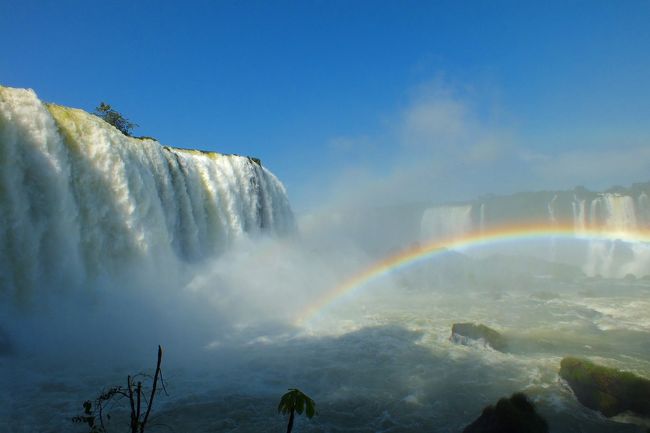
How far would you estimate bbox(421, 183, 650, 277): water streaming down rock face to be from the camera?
136ft

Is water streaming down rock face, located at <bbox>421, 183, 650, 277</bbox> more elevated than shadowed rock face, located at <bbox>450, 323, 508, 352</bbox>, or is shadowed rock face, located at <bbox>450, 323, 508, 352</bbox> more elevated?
water streaming down rock face, located at <bbox>421, 183, 650, 277</bbox>

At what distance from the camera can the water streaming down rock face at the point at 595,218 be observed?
4147cm

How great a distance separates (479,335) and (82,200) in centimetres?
1637

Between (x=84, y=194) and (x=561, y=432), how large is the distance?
1668cm

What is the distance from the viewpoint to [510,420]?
8.20 metres

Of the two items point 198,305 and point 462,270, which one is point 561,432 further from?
point 462,270

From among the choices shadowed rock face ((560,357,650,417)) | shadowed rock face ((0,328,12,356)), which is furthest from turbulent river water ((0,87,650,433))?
shadowed rock face ((560,357,650,417))

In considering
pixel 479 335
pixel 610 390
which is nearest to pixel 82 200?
pixel 479 335

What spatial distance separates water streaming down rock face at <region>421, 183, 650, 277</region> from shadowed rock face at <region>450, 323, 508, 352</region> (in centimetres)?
3287

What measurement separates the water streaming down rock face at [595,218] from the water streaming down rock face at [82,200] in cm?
4238

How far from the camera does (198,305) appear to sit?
18969 mm

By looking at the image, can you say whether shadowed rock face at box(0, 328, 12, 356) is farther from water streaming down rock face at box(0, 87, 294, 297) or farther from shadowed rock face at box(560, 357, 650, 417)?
shadowed rock face at box(560, 357, 650, 417)

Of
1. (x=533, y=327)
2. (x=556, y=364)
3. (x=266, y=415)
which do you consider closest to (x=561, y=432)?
(x=556, y=364)

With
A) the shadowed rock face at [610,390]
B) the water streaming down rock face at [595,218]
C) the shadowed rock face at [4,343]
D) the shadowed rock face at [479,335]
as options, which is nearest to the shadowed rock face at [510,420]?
the shadowed rock face at [610,390]
